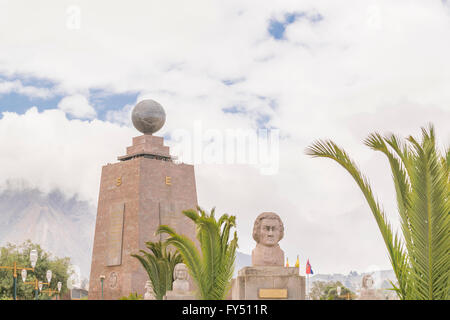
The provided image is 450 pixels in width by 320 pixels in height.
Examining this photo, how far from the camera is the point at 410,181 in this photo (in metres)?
9.75

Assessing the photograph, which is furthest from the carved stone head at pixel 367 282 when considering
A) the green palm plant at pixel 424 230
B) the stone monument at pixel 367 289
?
the green palm plant at pixel 424 230

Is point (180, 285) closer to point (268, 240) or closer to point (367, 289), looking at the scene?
point (268, 240)

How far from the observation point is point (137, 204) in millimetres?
36219

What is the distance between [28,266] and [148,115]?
1882 cm

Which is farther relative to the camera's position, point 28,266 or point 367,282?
point 28,266

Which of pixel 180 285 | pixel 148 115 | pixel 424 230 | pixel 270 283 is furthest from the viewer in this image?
pixel 148 115

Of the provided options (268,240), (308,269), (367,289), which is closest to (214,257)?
(268,240)

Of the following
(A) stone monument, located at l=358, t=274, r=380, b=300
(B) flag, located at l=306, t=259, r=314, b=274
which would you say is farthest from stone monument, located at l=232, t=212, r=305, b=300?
(B) flag, located at l=306, t=259, r=314, b=274

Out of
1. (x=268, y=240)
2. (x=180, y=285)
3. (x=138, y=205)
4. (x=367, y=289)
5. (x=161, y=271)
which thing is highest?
(x=138, y=205)

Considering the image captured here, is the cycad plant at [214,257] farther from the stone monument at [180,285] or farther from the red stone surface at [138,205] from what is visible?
the red stone surface at [138,205]

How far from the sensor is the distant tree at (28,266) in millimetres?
45344
